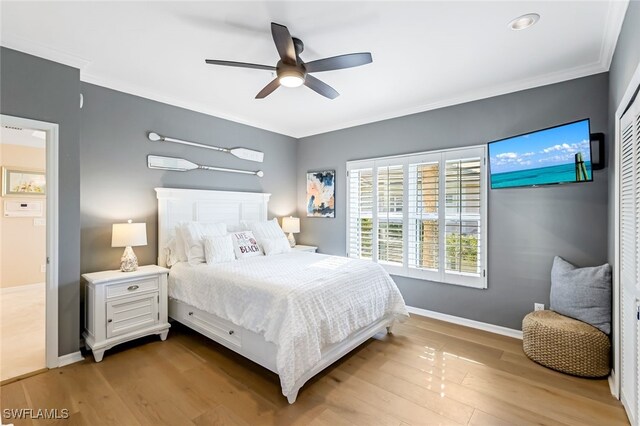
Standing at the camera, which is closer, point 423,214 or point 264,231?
point 423,214

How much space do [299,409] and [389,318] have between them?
1.51m

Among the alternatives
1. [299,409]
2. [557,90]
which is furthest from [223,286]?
[557,90]

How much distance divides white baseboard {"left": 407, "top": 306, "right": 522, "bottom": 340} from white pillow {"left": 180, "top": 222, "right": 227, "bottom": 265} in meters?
2.80

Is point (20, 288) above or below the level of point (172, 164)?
below

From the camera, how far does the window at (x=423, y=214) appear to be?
346cm

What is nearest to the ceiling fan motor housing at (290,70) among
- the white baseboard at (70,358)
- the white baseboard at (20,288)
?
the white baseboard at (70,358)

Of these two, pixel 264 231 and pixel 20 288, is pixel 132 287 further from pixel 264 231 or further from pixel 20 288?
pixel 20 288

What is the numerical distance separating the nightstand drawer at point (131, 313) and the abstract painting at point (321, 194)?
2765mm

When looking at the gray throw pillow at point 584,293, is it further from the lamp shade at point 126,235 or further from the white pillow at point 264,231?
the lamp shade at point 126,235

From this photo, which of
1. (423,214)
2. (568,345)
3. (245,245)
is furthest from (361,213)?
(568,345)

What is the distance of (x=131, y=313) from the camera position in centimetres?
288

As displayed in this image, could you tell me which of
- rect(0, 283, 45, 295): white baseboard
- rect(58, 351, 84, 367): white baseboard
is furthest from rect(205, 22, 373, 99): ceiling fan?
rect(0, 283, 45, 295): white baseboard

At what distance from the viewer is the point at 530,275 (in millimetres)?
3111

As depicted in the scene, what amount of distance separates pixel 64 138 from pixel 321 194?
11.0ft
